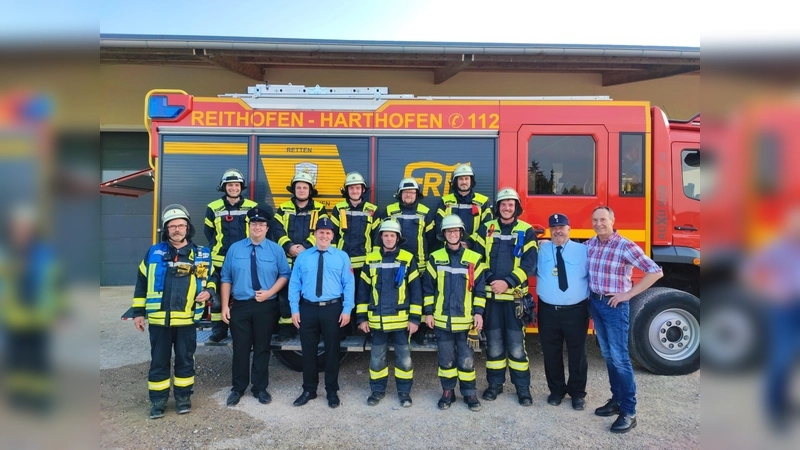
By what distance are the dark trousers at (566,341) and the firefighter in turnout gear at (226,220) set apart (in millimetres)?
3198

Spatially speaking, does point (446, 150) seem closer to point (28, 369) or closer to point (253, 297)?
point (253, 297)

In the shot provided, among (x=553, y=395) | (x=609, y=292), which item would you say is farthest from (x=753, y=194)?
(x=553, y=395)

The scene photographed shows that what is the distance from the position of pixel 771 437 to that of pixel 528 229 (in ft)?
10.3

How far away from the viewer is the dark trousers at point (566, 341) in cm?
391

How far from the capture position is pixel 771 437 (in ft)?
3.50

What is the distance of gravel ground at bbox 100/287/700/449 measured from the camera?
340cm

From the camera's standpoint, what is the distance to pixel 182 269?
3.86 m

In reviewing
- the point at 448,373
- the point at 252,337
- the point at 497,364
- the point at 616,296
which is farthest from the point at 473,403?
the point at 252,337

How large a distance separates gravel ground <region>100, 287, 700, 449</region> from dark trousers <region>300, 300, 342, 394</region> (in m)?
0.24

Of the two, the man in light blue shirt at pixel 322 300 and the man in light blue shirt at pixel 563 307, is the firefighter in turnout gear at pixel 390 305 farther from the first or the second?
the man in light blue shirt at pixel 563 307

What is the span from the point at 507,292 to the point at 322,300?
179 centimetres

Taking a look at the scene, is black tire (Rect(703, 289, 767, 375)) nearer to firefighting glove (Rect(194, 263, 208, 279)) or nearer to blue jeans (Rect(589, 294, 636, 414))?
blue jeans (Rect(589, 294, 636, 414))

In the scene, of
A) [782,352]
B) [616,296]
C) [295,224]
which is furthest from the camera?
[295,224]

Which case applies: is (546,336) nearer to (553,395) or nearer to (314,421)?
(553,395)
